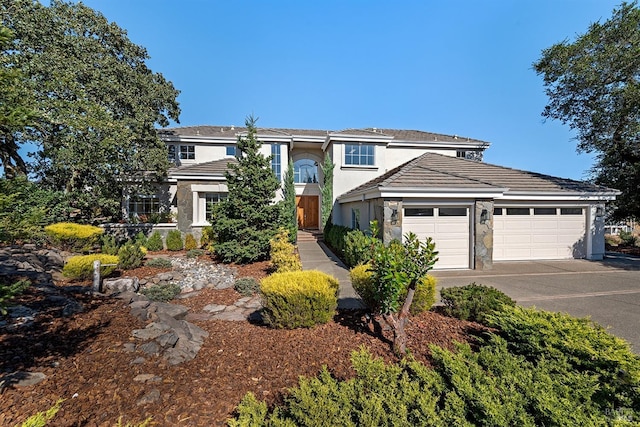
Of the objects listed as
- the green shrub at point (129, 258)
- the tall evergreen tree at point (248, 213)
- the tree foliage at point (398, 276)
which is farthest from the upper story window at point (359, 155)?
the tree foliage at point (398, 276)

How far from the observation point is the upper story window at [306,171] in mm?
18891

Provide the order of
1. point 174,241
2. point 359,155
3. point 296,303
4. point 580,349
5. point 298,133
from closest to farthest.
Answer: point 580,349 → point 296,303 → point 174,241 → point 359,155 → point 298,133

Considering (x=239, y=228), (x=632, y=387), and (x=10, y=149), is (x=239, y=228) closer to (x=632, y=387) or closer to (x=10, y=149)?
(x=632, y=387)

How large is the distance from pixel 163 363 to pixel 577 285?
1045cm

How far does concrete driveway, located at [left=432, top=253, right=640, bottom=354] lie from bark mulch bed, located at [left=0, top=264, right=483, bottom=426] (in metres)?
3.08

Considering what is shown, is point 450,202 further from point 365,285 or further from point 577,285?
point 365,285

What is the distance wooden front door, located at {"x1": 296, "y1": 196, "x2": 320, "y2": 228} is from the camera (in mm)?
19094

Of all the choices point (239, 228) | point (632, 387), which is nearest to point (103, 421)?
point (632, 387)

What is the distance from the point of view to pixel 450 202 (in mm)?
9773

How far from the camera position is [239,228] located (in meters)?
10.7

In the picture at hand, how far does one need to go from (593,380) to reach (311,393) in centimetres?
298

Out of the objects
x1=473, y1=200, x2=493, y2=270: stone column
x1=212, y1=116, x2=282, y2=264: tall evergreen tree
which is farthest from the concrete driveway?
x1=212, y1=116, x2=282, y2=264: tall evergreen tree

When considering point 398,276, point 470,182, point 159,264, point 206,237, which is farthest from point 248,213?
point 470,182

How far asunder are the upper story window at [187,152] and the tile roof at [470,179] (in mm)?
13214
